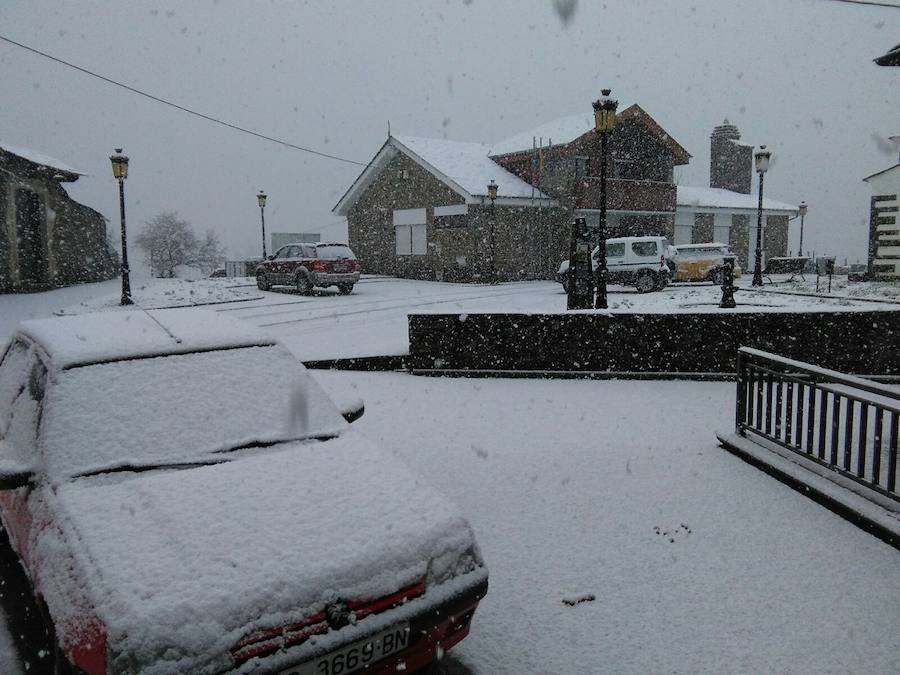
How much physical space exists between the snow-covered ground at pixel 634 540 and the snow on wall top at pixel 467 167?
20184mm

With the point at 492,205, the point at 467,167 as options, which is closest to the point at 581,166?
the point at 467,167

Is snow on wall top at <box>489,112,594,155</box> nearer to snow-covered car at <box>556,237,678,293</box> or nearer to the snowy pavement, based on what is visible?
snow-covered car at <box>556,237,678,293</box>

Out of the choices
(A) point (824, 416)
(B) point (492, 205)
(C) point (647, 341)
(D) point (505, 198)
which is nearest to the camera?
(A) point (824, 416)

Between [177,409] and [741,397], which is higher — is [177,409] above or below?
above

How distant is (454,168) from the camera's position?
2856 centimetres

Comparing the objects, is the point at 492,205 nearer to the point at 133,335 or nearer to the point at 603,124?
→ the point at 603,124

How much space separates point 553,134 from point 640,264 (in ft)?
36.4

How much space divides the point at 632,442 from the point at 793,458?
138 cm

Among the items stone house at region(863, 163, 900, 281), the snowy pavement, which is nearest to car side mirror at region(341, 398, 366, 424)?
the snowy pavement

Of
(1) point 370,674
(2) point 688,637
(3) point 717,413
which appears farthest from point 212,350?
(3) point 717,413

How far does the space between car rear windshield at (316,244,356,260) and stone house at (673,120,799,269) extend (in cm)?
2110

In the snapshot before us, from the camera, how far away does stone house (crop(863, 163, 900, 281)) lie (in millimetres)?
22266

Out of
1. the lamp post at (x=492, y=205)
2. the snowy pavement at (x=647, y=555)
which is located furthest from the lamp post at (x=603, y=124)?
the lamp post at (x=492, y=205)

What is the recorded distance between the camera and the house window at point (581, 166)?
29.1m
